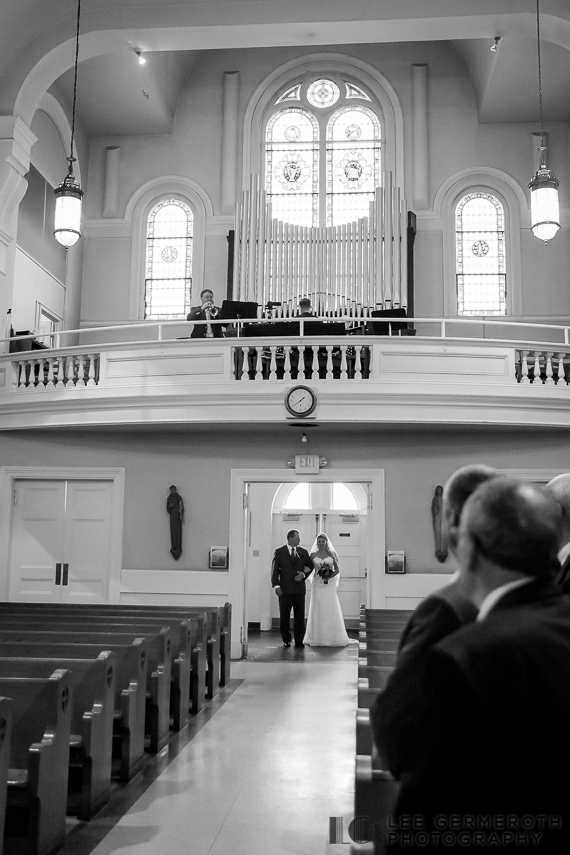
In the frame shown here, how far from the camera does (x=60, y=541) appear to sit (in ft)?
34.1

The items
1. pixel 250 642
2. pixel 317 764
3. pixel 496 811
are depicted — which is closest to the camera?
pixel 496 811

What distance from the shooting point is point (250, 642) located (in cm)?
1125

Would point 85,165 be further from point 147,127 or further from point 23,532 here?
point 23,532

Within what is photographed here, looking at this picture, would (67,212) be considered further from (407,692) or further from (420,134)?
(407,692)

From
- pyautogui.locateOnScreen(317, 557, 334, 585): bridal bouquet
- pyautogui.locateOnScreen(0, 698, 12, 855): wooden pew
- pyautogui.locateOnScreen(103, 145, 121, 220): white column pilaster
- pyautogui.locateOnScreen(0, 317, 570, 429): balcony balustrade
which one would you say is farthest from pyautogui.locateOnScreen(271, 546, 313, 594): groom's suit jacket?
pyautogui.locateOnScreen(0, 698, 12, 855): wooden pew

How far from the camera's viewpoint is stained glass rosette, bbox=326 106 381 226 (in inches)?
536

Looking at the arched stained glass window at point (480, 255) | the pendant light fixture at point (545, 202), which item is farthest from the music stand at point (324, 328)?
the arched stained glass window at point (480, 255)

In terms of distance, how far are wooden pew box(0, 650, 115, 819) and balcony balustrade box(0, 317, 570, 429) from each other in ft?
16.2

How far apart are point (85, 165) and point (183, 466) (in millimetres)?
6773

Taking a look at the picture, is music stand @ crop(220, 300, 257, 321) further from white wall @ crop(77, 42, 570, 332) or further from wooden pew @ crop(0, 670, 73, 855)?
wooden pew @ crop(0, 670, 73, 855)

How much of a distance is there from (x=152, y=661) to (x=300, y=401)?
158 inches

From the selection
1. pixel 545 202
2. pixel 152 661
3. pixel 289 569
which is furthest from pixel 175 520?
pixel 545 202

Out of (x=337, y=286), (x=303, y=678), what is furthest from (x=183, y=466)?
(x=337, y=286)

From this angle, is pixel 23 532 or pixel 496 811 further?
pixel 23 532
